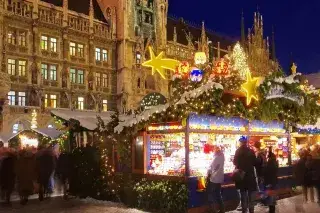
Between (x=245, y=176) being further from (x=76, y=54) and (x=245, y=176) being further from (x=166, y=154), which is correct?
(x=76, y=54)

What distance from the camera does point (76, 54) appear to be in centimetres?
3559


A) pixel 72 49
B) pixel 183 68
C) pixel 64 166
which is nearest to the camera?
pixel 183 68

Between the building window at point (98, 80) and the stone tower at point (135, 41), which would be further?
the stone tower at point (135, 41)

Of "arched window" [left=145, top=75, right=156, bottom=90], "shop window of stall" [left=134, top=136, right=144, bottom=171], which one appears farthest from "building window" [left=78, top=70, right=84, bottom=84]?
"shop window of stall" [left=134, top=136, right=144, bottom=171]

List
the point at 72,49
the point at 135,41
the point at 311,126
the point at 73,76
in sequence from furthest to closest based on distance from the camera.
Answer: the point at 135,41 → the point at 72,49 → the point at 73,76 → the point at 311,126

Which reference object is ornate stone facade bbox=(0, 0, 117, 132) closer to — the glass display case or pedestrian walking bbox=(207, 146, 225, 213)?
the glass display case

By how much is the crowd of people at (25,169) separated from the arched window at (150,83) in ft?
92.2

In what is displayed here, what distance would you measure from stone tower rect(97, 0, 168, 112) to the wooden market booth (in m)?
25.1

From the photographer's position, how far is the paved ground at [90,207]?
1028 centimetres

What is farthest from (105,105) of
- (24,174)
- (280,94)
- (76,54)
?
(280,94)

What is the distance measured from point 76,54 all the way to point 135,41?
6.55 m

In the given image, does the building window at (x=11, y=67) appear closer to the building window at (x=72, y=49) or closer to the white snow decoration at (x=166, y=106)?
the building window at (x=72, y=49)

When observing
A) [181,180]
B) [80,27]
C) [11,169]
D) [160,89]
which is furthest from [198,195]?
[160,89]

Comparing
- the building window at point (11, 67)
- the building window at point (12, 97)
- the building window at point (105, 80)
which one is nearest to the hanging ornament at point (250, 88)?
the building window at point (12, 97)
